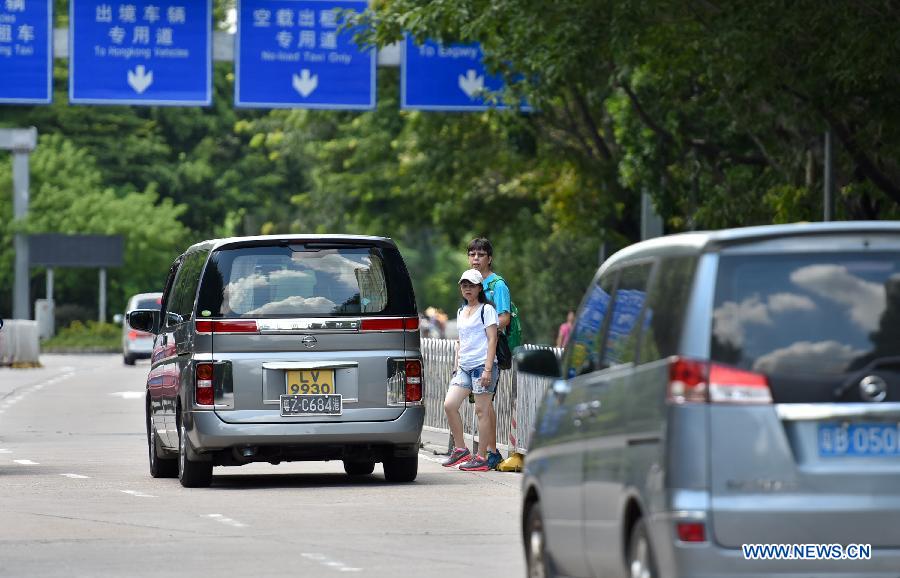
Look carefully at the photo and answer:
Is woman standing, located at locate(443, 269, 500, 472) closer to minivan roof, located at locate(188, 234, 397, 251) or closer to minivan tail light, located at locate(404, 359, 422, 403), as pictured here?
minivan tail light, located at locate(404, 359, 422, 403)

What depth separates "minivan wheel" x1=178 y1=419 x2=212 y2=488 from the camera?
16500mm

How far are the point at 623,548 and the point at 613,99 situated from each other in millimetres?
31425

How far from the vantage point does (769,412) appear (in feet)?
24.0

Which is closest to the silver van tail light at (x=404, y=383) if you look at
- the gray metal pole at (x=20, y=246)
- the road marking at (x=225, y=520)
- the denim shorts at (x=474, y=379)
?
the denim shorts at (x=474, y=379)

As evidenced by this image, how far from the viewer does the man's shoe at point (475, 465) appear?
1839cm

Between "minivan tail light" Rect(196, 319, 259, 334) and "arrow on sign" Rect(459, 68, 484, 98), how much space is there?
21.7 metres

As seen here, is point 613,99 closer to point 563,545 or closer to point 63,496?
point 63,496

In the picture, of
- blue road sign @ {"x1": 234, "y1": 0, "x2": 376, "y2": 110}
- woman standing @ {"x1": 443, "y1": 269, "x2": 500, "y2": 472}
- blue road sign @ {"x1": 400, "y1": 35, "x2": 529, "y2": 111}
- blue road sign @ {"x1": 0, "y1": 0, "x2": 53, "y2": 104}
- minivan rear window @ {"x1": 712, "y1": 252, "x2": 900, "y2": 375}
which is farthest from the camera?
blue road sign @ {"x1": 400, "y1": 35, "x2": 529, "y2": 111}

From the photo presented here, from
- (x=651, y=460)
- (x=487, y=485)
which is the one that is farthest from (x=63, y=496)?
(x=651, y=460)

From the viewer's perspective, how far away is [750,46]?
2516 cm

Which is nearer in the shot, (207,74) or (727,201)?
(727,201)

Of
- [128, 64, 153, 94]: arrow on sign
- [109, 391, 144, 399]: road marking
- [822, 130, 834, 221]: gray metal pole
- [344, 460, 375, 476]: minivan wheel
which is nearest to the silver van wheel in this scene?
[344, 460, 375, 476]: minivan wheel

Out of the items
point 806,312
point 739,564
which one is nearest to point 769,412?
point 806,312

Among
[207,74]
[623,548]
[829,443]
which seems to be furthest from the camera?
[207,74]
